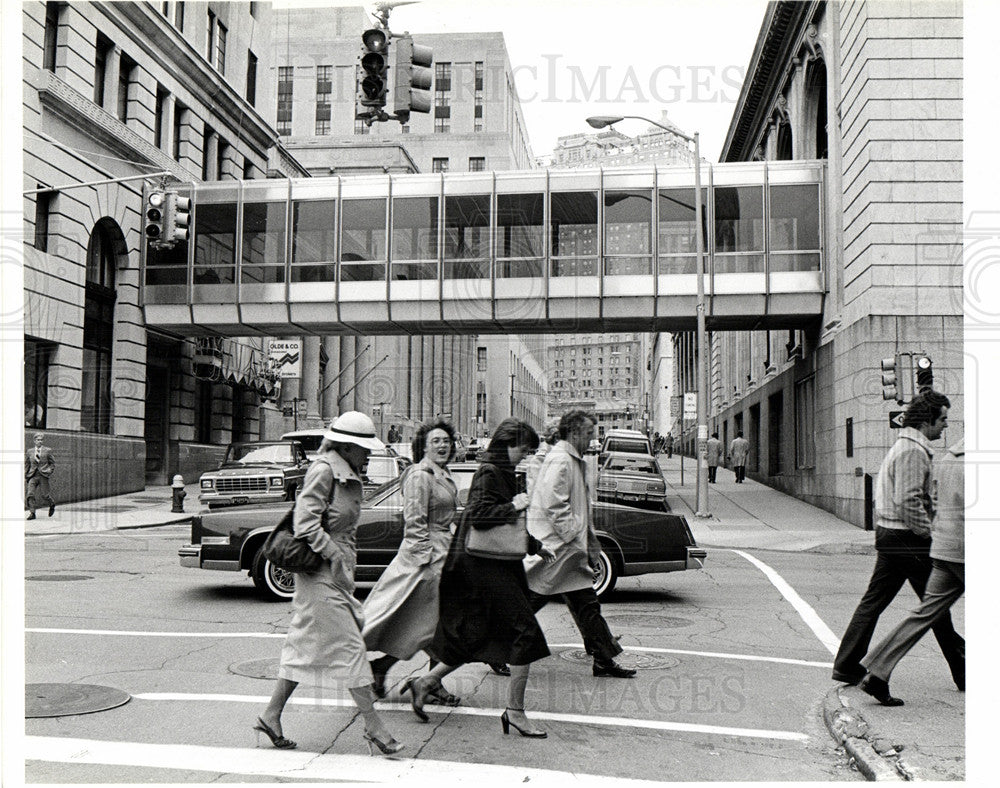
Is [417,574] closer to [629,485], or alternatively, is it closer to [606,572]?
[606,572]

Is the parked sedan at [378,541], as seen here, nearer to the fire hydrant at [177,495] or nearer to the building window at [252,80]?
the fire hydrant at [177,495]

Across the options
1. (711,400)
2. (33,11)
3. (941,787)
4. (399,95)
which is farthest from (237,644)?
(711,400)

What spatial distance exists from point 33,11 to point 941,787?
22.5m

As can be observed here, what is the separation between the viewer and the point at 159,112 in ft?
101

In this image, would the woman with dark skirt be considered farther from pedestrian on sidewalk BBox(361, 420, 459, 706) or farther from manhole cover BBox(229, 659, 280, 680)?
manhole cover BBox(229, 659, 280, 680)

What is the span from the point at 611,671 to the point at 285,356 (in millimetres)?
27843

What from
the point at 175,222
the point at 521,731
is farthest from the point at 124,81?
the point at 521,731

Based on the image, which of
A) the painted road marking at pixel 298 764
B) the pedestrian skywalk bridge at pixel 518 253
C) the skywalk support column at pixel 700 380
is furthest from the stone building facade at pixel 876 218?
the painted road marking at pixel 298 764

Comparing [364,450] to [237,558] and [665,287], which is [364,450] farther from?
[665,287]

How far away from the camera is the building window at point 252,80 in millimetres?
→ 38194

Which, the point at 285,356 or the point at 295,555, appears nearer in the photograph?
the point at 295,555

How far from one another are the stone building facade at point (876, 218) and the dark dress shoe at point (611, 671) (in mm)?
13993

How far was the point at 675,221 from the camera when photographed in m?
25.5

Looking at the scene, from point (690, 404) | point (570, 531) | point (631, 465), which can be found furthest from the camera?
point (690, 404)
